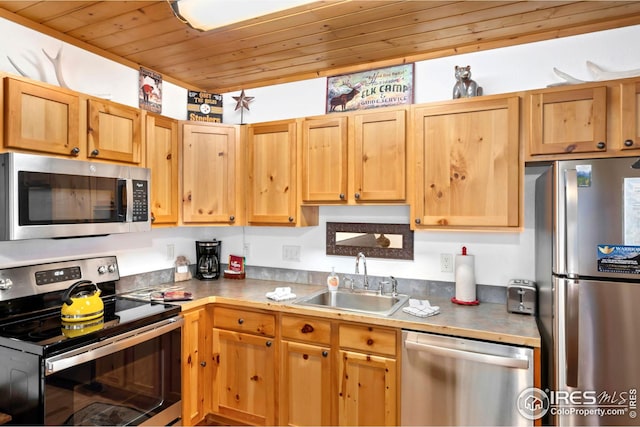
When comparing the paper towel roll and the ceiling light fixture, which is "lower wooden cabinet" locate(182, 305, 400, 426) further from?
the ceiling light fixture

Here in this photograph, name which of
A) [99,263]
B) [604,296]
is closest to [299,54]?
[99,263]

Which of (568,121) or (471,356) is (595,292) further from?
(568,121)

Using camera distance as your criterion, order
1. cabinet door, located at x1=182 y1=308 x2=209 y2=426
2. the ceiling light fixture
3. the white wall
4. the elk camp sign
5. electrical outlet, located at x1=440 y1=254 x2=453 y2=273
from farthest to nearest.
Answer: the elk camp sign
electrical outlet, located at x1=440 y1=254 x2=453 y2=273
cabinet door, located at x1=182 y1=308 x2=209 y2=426
the white wall
the ceiling light fixture

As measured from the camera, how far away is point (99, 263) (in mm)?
2279

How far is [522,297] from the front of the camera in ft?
6.57

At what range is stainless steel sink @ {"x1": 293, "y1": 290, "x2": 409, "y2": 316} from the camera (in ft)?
7.83

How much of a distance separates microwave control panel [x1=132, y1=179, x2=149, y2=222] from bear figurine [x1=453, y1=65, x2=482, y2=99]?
6.31 feet

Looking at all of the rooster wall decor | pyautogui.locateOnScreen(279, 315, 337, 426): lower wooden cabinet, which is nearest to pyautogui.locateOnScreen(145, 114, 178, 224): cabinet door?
the rooster wall decor

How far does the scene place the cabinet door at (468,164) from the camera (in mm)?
1952

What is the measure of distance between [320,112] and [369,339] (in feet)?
5.40

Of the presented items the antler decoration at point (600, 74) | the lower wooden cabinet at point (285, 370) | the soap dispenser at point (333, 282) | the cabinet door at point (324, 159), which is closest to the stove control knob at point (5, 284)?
the lower wooden cabinet at point (285, 370)

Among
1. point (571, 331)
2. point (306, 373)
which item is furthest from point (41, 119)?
point (571, 331)

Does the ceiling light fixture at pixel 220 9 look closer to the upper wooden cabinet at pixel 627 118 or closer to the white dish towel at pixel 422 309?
the upper wooden cabinet at pixel 627 118

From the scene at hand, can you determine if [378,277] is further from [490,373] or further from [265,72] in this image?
[265,72]
